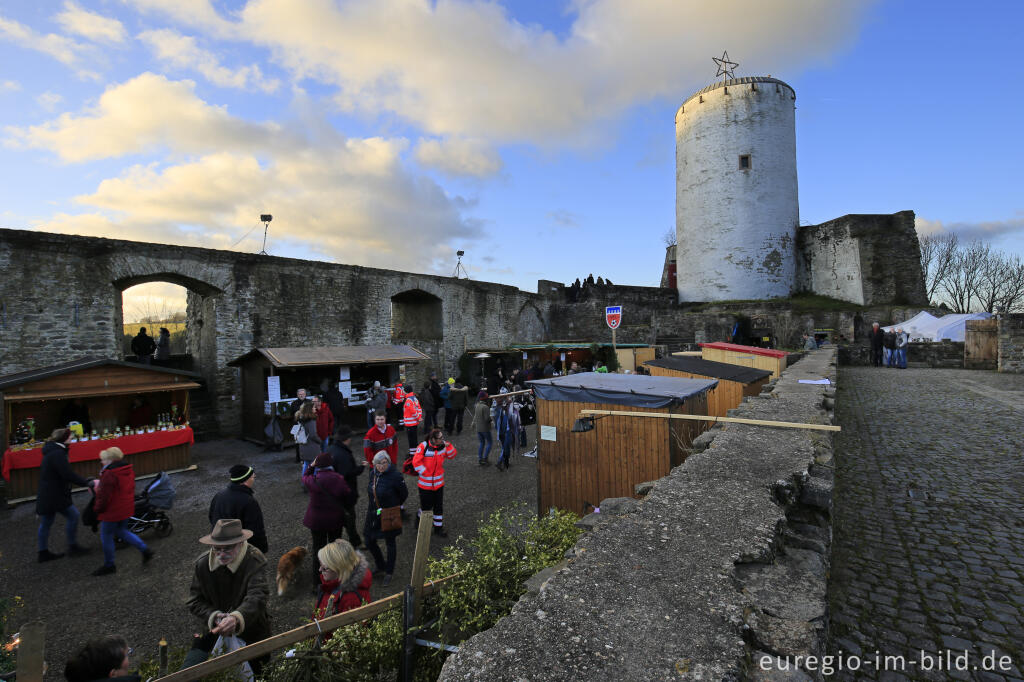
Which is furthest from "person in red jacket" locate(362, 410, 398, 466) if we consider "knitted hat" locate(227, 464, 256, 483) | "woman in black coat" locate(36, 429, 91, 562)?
"woman in black coat" locate(36, 429, 91, 562)

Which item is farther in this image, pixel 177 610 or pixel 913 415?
pixel 913 415

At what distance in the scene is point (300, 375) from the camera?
1180cm

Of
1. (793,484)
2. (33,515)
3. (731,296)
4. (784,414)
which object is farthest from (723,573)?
(731,296)

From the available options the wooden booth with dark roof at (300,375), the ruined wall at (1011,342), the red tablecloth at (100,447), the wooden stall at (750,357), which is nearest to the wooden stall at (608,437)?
the wooden stall at (750,357)

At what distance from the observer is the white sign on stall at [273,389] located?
35.6ft

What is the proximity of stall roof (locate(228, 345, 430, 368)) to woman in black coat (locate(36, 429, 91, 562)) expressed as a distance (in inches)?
202

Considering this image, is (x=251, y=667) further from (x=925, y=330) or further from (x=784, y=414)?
(x=925, y=330)

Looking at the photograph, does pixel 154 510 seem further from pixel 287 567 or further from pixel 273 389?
pixel 273 389

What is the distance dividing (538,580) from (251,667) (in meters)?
2.18

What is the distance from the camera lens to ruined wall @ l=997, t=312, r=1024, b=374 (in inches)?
618

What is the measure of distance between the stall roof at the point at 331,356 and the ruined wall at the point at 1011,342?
773 inches

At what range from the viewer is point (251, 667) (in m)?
2.99

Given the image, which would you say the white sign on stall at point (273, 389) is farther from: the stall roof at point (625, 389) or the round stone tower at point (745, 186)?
the round stone tower at point (745, 186)

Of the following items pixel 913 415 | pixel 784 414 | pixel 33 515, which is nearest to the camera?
pixel 784 414
